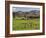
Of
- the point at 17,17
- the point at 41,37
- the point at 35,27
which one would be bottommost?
the point at 41,37

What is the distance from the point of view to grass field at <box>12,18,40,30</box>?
104 centimetres

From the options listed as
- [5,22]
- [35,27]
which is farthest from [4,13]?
[35,27]

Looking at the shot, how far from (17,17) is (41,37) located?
402mm

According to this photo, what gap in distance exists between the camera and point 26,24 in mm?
1061

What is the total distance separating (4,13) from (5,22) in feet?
0.36

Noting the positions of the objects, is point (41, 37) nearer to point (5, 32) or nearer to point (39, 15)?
point (39, 15)

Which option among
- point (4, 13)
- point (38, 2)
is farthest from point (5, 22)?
point (38, 2)

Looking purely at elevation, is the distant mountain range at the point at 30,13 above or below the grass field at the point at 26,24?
above

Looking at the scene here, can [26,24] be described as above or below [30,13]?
below

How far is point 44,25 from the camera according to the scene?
3.61 feet

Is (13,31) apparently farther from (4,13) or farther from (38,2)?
(38,2)

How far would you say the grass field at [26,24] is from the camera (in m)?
1.04

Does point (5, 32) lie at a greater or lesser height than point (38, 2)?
lesser

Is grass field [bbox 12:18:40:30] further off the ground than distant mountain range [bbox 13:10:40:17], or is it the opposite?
distant mountain range [bbox 13:10:40:17]
